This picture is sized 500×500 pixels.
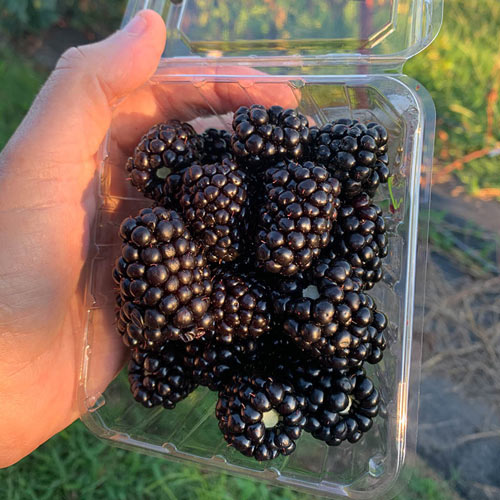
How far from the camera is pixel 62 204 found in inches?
65.5

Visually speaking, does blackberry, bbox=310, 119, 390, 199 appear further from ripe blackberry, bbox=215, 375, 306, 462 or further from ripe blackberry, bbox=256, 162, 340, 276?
ripe blackberry, bbox=215, 375, 306, 462

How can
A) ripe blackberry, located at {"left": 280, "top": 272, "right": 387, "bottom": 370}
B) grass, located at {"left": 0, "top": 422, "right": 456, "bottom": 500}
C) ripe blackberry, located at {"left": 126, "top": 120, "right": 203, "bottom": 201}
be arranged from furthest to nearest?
grass, located at {"left": 0, "top": 422, "right": 456, "bottom": 500} < ripe blackberry, located at {"left": 126, "top": 120, "right": 203, "bottom": 201} < ripe blackberry, located at {"left": 280, "top": 272, "right": 387, "bottom": 370}

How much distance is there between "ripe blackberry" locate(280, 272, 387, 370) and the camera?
136 cm

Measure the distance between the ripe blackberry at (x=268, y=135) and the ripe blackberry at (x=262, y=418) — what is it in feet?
2.36

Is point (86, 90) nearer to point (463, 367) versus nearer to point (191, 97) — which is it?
point (191, 97)

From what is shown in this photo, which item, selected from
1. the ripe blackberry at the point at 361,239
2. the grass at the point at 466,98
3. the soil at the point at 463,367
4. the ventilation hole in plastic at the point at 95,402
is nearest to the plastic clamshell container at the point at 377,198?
the ventilation hole in plastic at the point at 95,402

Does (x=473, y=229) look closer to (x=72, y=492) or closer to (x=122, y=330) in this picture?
(x=122, y=330)

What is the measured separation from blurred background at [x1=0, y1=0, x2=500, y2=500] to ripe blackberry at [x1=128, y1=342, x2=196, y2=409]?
682 mm

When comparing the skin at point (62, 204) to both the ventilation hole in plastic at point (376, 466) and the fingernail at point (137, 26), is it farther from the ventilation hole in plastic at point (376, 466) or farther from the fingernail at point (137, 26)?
the ventilation hole in plastic at point (376, 466)

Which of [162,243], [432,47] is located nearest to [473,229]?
[432,47]

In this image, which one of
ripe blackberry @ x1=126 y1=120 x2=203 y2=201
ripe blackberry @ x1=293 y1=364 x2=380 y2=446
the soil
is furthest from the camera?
the soil

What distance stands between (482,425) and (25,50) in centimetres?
408

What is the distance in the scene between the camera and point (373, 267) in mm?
1508

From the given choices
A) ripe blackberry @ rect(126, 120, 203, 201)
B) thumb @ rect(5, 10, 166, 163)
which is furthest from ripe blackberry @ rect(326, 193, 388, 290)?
A: thumb @ rect(5, 10, 166, 163)
